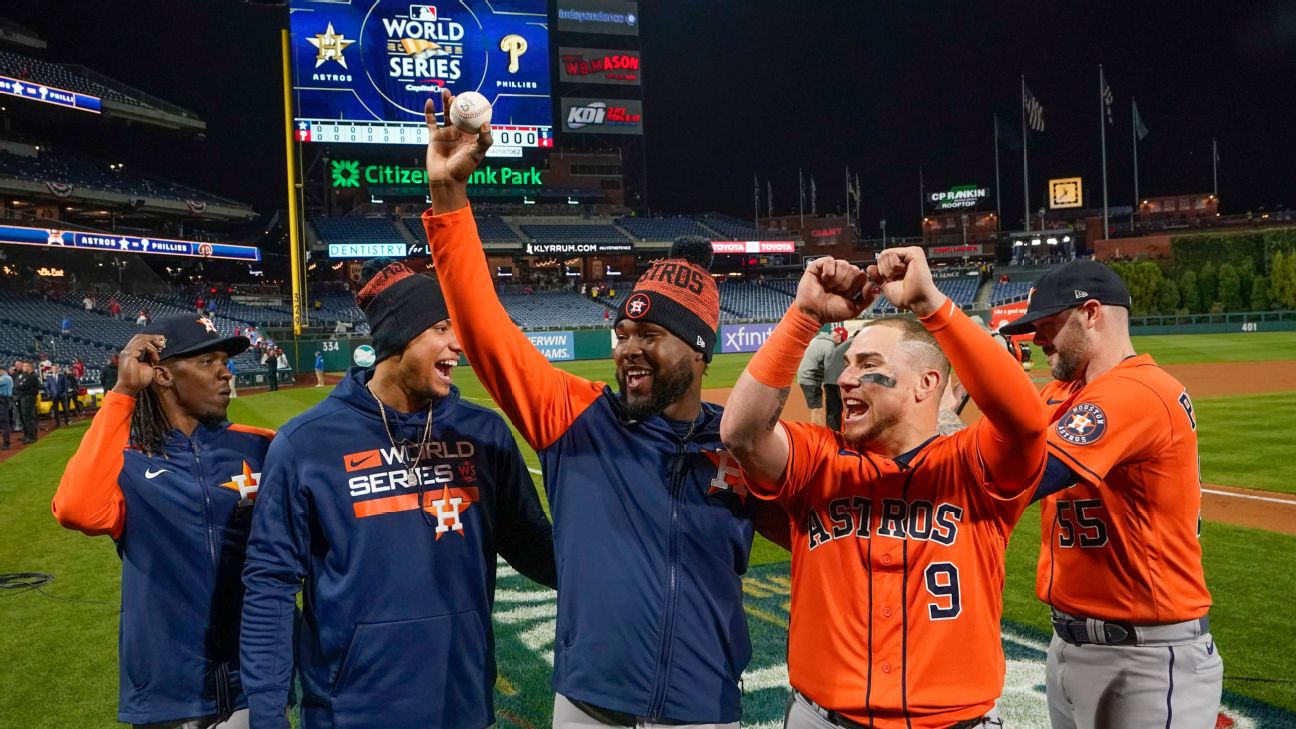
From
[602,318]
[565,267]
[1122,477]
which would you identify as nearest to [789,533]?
[1122,477]

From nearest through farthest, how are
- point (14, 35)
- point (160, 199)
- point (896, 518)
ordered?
point (896, 518), point (14, 35), point (160, 199)

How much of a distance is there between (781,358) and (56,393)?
25375 millimetres

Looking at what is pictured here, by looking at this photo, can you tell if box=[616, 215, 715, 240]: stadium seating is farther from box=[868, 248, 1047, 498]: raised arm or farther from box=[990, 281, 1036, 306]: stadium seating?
box=[868, 248, 1047, 498]: raised arm

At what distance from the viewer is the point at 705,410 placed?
115 inches

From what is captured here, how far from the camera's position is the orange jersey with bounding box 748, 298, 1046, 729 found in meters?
2.34

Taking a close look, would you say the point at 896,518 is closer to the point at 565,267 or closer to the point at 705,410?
the point at 705,410

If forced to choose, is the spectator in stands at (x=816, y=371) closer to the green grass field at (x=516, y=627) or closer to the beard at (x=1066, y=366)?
the green grass field at (x=516, y=627)

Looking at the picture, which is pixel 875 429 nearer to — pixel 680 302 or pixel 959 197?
pixel 680 302

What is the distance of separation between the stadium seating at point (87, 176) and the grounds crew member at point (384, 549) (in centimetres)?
4520

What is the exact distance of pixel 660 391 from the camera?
2.72 metres

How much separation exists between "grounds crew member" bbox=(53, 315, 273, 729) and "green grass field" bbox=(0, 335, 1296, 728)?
7.28 feet

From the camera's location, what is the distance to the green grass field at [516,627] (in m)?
5.18

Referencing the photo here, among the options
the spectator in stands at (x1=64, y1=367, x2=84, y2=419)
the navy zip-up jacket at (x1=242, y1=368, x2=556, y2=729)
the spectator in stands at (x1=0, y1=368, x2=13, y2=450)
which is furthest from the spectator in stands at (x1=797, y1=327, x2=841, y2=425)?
the spectator in stands at (x1=64, y1=367, x2=84, y2=419)

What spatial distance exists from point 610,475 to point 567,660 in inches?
22.2
